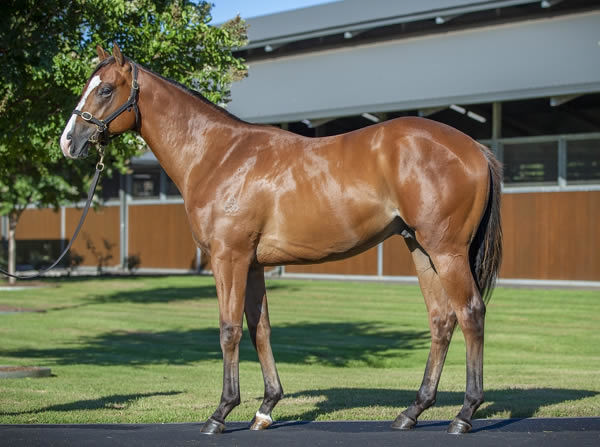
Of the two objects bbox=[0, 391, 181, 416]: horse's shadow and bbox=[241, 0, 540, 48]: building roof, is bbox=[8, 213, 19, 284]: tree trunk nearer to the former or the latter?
bbox=[241, 0, 540, 48]: building roof

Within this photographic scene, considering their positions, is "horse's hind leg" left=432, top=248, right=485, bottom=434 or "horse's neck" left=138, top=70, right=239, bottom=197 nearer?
"horse's hind leg" left=432, top=248, right=485, bottom=434

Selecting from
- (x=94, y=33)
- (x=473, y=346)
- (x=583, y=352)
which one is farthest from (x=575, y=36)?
(x=473, y=346)

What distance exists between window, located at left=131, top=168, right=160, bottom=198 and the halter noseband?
31214 millimetres

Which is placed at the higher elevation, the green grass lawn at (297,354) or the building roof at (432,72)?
the building roof at (432,72)

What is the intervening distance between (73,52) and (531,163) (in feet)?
60.0

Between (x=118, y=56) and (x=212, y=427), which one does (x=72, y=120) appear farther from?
(x=212, y=427)

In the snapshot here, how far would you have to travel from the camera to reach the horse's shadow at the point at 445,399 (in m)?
7.42

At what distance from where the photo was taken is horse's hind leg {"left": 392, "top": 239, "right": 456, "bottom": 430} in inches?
261

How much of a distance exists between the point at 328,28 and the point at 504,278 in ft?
38.3

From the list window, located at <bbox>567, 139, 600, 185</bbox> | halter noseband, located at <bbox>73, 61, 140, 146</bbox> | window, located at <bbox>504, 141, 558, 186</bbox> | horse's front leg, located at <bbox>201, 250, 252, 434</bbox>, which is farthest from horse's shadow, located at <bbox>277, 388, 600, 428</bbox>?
window, located at <bbox>504, 141, 558, 186</bbox>

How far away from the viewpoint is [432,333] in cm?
680

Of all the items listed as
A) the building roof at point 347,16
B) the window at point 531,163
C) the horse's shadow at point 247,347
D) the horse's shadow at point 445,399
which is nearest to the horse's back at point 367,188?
the horse's shadow at point 445,399

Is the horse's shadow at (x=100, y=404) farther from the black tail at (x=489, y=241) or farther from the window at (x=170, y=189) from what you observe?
the window at (x=170, y=189)

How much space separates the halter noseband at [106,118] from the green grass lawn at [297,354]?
92.4 inches
